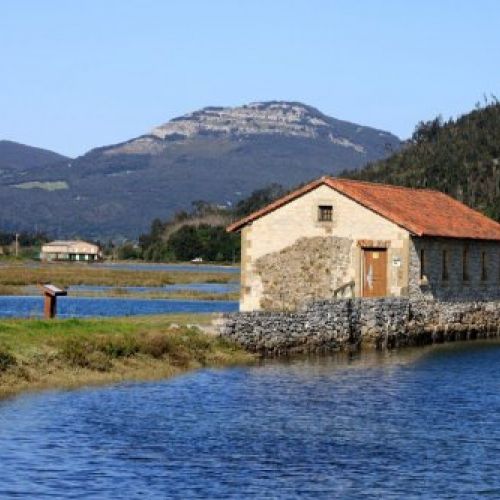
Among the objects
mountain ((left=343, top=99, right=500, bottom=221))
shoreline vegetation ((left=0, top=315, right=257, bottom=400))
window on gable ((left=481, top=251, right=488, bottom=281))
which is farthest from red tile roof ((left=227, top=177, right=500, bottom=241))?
mountain ((left=343, top=99, right=500, bottom=221))

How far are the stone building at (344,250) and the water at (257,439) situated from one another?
40.7ft

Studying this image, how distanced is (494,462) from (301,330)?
18586mm

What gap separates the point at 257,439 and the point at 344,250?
24.1 metres

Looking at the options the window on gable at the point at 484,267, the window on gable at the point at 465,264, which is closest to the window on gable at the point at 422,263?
the window on gable at the point at 465,264

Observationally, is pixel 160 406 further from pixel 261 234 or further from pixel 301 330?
pixel 261 234

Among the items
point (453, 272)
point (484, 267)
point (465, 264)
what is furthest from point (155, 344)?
point (484, 267)

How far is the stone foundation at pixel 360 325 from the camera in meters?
39.8

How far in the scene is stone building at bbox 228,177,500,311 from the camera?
4794cm

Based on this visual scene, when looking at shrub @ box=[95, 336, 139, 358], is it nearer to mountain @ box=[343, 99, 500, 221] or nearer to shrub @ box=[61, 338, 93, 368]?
shrub @ box=[61, 338, 93, 368]

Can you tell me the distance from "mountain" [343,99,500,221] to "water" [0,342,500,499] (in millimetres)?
78205

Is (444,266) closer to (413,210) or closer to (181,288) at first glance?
(413,210)

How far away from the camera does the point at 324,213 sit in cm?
4925

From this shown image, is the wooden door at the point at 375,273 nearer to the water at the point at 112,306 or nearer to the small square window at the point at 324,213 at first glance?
the small square window at the point at 324,213

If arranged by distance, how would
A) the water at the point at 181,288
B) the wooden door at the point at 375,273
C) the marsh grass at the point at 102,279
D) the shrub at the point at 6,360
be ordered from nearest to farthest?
the shrub at the point at 6,360
the wooden door at the point at 375,273
the water at the point at 181,288
the marsh grass at the point at 102,279
